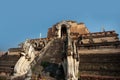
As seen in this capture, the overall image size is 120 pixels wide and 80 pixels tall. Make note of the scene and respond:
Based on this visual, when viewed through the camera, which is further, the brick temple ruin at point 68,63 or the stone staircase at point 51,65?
the stone staircase at point 51,65

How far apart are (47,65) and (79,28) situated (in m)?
20.9

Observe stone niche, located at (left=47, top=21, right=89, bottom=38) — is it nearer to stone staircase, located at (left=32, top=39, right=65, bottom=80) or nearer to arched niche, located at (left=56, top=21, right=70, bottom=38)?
arched niche, located at (left=56, top=21, right=70, bottom=38)

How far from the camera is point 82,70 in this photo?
18.3 m

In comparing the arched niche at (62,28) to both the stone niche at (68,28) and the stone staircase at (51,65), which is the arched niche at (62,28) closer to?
the stone niche at (68,28)

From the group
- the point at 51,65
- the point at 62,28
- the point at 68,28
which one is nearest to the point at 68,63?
the point at 51,65

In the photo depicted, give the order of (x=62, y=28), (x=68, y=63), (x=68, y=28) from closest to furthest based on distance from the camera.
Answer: (x=68, y=63) < (x=68, y=28) < (x=62, y=28)

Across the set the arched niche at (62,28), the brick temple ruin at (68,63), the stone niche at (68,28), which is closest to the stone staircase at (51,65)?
the brick temple ruin at (68,63)

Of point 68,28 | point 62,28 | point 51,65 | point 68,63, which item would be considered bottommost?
point 51,65

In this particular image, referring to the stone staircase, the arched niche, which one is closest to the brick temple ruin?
the stone staircase

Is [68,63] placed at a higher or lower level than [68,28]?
lower

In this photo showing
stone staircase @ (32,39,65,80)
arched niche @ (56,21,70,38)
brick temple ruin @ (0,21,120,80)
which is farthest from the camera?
arched niche @ (56,21,70,38)

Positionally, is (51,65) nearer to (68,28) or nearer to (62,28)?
(68,28)

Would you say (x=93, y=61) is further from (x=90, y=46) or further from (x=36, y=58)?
(x=36, y=58)

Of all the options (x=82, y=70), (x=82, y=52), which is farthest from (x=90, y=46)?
(x=82, y=70)
